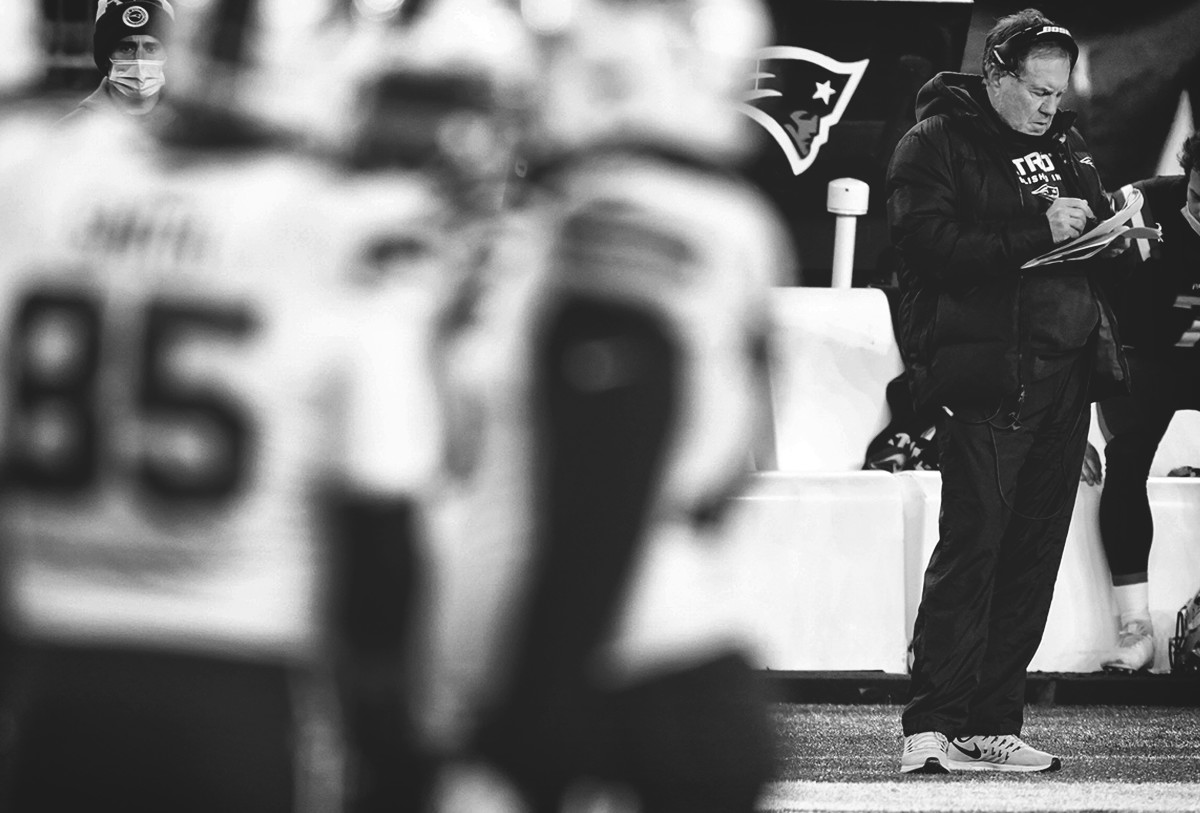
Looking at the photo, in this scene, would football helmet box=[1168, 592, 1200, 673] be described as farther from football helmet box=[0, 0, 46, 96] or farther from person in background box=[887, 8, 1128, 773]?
football helmet box=[0, 0, 46, 96]

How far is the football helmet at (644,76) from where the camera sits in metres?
1.31

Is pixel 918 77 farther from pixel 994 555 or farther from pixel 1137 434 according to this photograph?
pixel 994 555

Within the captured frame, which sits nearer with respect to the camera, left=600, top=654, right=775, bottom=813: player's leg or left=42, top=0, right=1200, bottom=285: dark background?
left=600, top=654, right=775, bottom=813: player's leg

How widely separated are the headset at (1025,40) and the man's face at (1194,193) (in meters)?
1.51

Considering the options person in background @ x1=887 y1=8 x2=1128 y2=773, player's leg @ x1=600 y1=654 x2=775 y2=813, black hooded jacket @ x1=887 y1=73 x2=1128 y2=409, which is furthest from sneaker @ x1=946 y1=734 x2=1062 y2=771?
player's leg @ x1=600 y1=654 x2=775 y2=813

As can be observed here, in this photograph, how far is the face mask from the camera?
134 inches

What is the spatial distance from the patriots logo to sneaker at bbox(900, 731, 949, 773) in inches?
98.1

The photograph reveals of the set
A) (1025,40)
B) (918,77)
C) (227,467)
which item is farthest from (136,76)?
(918,77)

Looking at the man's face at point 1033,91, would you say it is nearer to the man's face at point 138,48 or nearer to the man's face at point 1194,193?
the man's face at point 1194,193

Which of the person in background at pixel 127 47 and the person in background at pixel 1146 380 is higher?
the person in background at pixel 127 47

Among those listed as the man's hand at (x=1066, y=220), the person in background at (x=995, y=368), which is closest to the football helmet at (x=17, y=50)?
the person in background at (x=995, y=368)

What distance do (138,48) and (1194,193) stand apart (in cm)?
355

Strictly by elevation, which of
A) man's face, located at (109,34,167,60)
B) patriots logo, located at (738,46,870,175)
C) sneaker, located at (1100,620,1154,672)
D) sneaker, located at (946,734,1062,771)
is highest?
patriots logo, located at (738,46,870,175)

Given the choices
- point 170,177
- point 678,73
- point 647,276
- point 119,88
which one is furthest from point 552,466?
point 119,88
